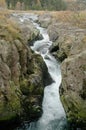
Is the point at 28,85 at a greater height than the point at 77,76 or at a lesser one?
lesser

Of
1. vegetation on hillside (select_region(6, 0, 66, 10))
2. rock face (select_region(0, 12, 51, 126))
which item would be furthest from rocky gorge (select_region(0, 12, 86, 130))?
vegetation on hillside (select_region(6, 0, 66, 10))

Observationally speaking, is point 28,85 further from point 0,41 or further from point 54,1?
point 54,1

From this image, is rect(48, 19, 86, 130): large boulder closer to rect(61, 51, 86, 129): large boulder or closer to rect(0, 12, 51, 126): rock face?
rect(61, 51, 86, 129): large boulder

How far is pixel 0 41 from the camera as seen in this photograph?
2970 centimetres

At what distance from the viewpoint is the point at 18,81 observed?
1189 inches

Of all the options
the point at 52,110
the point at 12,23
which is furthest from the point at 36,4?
the point at 52,110

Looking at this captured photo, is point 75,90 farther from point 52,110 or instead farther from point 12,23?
point 12,23

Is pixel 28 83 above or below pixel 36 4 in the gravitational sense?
below

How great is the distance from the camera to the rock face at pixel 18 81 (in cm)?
2748

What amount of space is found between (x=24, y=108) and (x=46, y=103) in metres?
3.83

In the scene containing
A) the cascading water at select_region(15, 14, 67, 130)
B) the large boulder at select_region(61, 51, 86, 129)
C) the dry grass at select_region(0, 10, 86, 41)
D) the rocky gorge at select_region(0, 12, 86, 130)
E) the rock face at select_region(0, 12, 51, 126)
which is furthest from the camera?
the dry grass at select_region(0, 10, 86, 41)

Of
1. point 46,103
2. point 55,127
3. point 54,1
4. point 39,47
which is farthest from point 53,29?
point 54,1

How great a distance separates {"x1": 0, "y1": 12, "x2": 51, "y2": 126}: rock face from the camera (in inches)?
1082

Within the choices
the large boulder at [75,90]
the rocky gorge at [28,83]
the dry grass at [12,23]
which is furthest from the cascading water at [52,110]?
the dry grass at [12,23]
